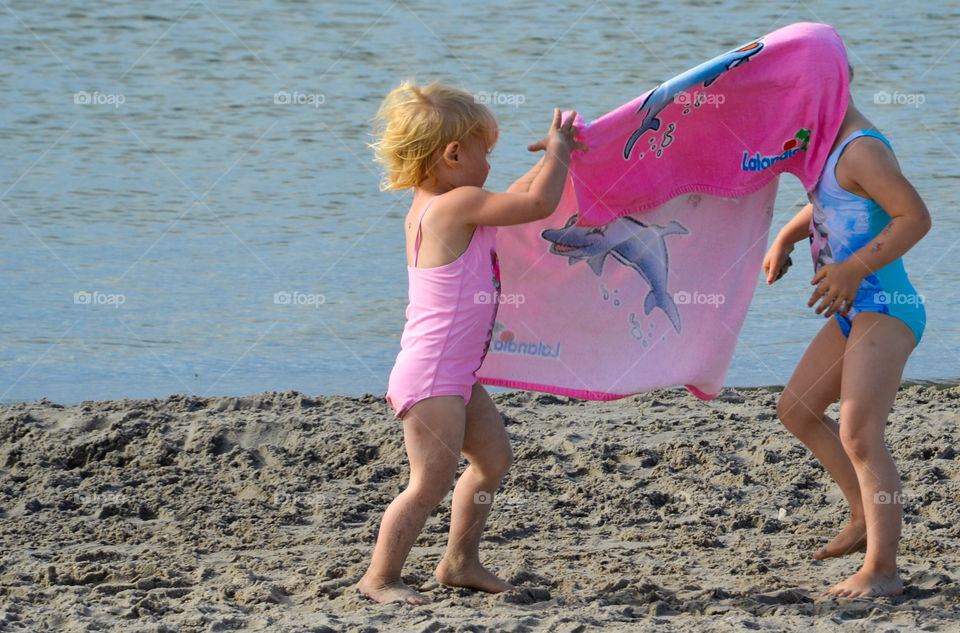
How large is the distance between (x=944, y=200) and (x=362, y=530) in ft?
21.4

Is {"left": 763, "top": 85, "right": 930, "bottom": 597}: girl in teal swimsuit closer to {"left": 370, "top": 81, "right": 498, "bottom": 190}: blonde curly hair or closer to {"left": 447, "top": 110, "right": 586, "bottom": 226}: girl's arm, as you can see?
{"left": 447, "top": 110, "right": 586, "bottom": 226}: girl's arm

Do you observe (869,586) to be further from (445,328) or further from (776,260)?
(445,328)

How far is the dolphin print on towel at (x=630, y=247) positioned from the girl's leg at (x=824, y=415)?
468 mm

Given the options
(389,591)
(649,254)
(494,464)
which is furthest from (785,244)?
(389,591)

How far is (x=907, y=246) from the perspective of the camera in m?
3.58

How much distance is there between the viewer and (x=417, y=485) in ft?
11.7

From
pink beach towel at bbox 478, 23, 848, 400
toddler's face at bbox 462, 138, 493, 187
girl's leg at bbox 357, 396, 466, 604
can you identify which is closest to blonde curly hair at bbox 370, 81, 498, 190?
toddler's face at bbox 462, 138, 493, 187

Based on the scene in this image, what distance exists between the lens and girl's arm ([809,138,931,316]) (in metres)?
3.55

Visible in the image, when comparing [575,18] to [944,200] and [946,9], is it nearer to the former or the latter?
[946,9]

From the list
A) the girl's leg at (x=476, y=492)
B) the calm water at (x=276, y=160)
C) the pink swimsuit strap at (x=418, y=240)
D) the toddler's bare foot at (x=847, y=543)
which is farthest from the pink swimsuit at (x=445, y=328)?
the calm water at (x=276, y=160)

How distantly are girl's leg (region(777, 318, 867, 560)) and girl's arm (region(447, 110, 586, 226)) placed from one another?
3.45ft

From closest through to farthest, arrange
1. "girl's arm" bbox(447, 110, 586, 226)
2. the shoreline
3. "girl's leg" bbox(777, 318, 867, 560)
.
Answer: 1. "girl's arm" bbox(447, 110, 586, 226)
2. "girl's leg" bbox(777, 318, 867, 560)
3. the shoreline

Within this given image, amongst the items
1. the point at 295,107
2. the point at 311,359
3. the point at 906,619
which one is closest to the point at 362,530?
the point at 906,619

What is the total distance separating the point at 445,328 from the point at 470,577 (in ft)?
2.61
